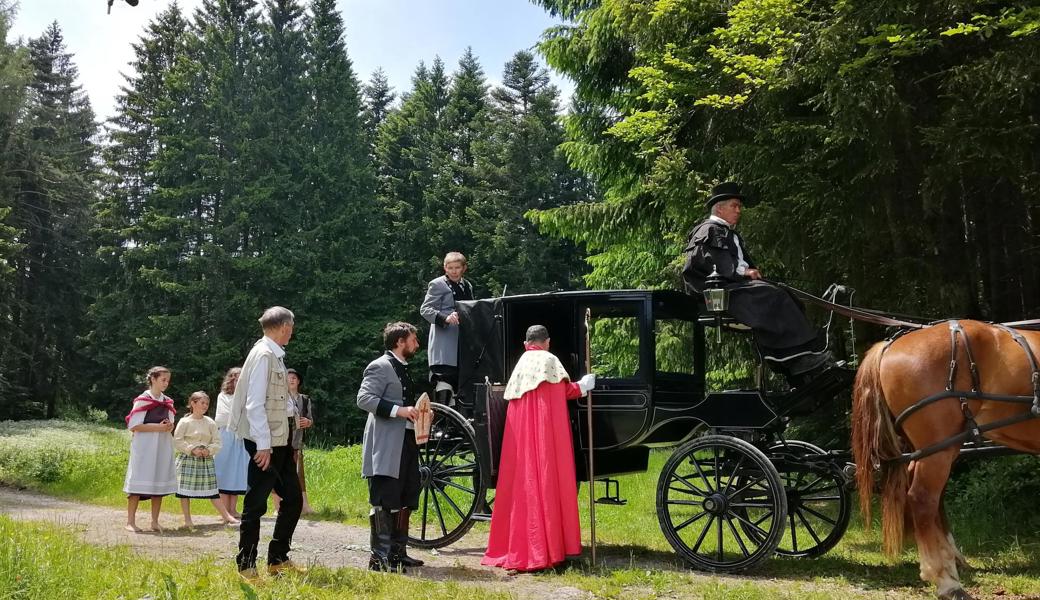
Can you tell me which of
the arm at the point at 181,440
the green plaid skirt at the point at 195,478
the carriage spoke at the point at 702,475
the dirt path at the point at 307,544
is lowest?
the dirt path at the point at 307,544

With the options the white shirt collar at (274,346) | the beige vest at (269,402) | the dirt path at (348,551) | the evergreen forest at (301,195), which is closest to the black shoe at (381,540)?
the dirt path at (348,551)

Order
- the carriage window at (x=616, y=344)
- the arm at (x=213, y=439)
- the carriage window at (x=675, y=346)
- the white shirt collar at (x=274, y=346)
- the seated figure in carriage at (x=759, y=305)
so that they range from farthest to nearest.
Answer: the carriage window at (x=616, y=344) < the arm at (x=213, y=439) < the carriage window at (x=675, y=346) < the seated figure in carriage at (x=759, y=305) < the white shirt collar at (x=274, y=346)

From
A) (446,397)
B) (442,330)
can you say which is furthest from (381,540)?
(442,330)

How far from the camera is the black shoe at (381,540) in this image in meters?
6.39

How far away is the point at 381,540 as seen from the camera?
6.41m

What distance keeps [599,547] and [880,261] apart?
12.8ft

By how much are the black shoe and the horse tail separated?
3280 mm

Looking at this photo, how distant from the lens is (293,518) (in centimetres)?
599

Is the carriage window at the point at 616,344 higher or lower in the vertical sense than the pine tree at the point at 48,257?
lower

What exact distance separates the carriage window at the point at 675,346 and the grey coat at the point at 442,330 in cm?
184

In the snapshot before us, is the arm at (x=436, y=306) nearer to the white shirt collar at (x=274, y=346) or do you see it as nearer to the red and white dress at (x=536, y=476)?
the red and white dress at (x=536, y=476)

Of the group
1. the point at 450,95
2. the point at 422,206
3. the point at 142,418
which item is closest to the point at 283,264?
the point at 422,206

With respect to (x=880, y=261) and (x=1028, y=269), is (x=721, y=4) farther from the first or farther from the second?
(x=1028, y=269)

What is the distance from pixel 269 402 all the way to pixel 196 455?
4.05 metres
